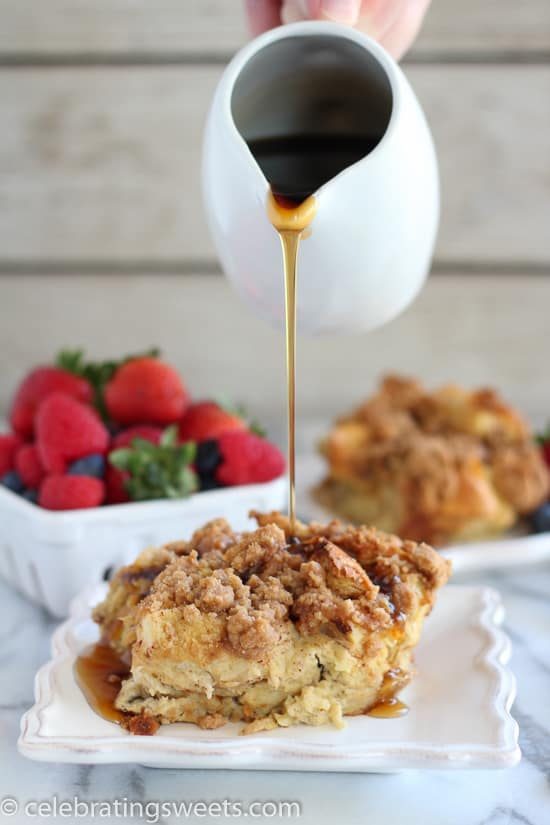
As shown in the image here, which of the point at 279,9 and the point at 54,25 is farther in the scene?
the point at 54,25

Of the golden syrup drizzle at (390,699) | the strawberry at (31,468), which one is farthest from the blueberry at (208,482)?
the golden syrup drizzle at (390,699)

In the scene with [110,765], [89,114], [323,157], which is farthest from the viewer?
[89,114]

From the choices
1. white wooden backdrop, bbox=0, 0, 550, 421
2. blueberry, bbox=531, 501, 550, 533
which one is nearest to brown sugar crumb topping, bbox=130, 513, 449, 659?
blueberry, bbox=531, 501, 550, 533

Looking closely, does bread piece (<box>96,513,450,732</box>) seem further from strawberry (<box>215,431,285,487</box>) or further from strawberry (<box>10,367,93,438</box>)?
strawberry (<box>10,367,93,438</box>)

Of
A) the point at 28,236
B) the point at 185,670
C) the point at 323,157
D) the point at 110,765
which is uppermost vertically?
the point at 323,157

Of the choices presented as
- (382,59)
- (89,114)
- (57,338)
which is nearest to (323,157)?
(382,59)

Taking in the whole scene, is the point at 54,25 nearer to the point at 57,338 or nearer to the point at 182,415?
the point at 57,338
